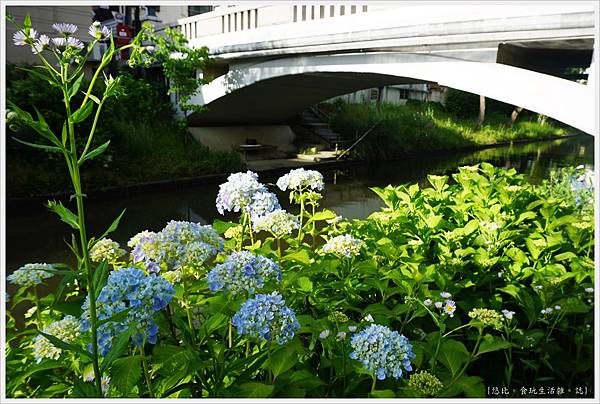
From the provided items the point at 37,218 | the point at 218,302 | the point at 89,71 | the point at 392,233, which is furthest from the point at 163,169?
the point at 218,302

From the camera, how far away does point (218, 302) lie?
1.38 m

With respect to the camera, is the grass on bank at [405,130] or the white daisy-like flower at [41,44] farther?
the grass on bank at [405,130]

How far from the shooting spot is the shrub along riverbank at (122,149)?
6.46 metres

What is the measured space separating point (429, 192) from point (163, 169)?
6.00 m

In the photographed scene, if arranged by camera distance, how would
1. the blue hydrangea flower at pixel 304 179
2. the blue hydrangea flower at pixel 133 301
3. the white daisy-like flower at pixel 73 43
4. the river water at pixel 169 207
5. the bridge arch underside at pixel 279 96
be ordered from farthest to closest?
the bridge arch underside at pixel 279 96 → the river water at pixel 169 207 → the blue hydrangea flower at pixel 304 179 → the white daisy-like flower at pixel 73 43 → the blue hydrangea flower at pixel 133 301

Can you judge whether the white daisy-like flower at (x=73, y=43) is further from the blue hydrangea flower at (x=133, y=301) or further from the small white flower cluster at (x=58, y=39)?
the blue hydrangea flower at (x=133, y=301)

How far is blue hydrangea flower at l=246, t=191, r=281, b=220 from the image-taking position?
150cm

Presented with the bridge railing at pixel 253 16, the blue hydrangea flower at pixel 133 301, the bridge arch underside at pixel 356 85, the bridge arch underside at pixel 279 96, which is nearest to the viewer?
the blue hydrangea flower at pixel 133 301

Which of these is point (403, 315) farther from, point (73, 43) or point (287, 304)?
point (73, 43)

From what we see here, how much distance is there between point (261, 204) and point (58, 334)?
0.71 m

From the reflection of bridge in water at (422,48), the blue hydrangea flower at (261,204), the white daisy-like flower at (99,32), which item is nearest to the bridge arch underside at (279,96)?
the reflection of bridge in water at (422,48)

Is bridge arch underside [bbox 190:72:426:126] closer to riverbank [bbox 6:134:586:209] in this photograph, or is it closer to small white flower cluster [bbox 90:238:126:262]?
riverbank [bbox 6:134:586:209]

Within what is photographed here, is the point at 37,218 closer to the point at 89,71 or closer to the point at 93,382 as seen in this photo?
the point at 89,71

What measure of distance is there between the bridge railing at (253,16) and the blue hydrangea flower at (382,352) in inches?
183
